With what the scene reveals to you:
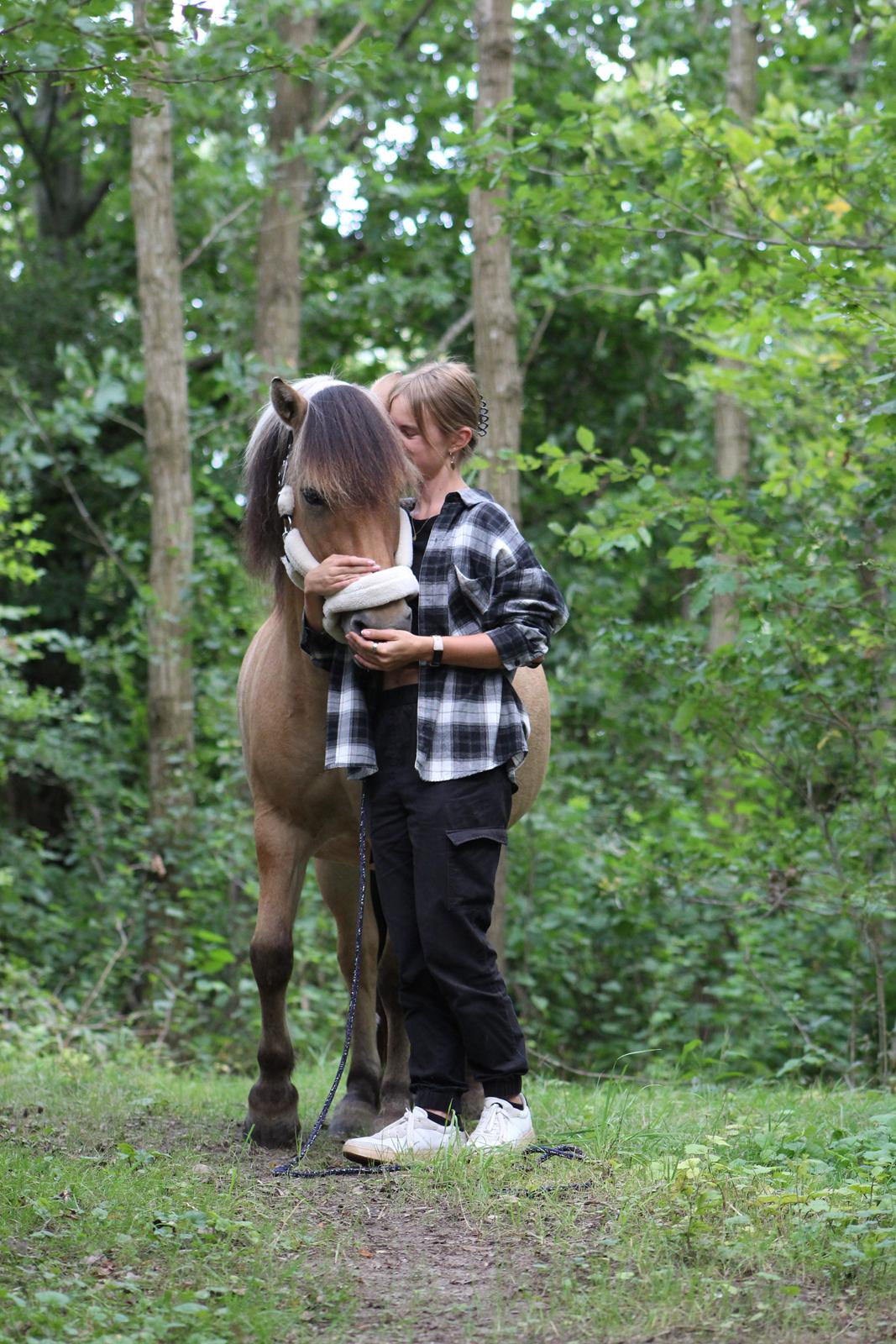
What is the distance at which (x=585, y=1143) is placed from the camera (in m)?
3.75

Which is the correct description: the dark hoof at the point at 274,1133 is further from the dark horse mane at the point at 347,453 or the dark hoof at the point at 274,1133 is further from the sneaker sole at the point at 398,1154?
the dark horse mane at the point at 347,453

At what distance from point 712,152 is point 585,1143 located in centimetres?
439

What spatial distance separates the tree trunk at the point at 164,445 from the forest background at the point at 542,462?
32 millimetres

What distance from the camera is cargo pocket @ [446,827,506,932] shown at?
3.71 meters

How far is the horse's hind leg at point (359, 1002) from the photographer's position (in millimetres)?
4605

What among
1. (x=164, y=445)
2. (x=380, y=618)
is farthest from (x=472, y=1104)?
(x=164, y=445)

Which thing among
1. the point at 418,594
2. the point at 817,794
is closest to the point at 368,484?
the point at 418,594

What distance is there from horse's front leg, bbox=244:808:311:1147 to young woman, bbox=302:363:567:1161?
1.45ft

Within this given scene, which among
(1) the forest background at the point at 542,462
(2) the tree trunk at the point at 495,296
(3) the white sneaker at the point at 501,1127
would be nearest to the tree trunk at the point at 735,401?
(1) the forest background at the point at 542,462

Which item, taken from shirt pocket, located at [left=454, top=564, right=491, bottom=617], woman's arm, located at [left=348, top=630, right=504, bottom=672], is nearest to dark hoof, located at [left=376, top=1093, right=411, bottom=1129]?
woman's arm, located at [left=348, top=630, right=504, bottom=672]

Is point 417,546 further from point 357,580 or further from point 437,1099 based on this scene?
point 437,1099

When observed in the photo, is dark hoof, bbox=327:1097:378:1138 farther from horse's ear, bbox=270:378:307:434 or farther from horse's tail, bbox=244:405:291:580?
horse's ear, bbox=270:378:307:434

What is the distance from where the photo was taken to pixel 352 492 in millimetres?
3674

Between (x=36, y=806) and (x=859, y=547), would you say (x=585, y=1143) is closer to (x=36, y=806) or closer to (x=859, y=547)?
(x=859, y=547)
